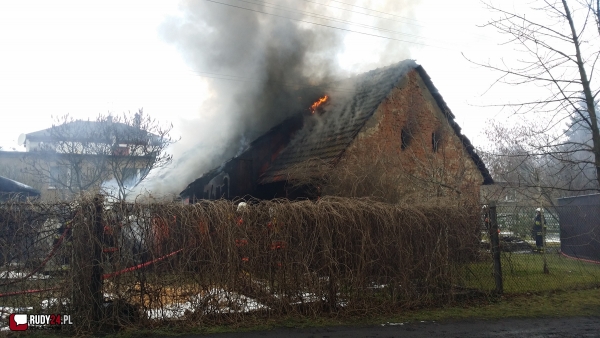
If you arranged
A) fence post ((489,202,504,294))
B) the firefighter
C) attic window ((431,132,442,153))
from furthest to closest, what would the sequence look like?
attic window ((431,132,442,153)) → the firefighter → fence post ((489,202,504,294))

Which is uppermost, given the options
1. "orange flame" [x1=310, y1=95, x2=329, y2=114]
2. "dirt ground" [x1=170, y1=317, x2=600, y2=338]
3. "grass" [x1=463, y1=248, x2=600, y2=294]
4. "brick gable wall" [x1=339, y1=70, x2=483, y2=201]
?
"orange flame" [x1=310, y1=95, x2=329, y2=114]

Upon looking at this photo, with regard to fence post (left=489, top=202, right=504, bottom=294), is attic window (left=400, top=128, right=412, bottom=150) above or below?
above

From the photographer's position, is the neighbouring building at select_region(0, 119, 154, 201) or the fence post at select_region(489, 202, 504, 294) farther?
the neighbouring building at select_region(0, 119, 154, 201)

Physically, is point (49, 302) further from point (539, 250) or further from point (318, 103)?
point (318, 103)

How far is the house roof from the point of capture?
15148mm

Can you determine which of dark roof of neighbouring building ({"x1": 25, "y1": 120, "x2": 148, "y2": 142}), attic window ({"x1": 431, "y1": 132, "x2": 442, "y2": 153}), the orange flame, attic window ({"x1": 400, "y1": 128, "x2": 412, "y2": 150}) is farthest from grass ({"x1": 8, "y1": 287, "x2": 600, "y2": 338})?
dark roof of neighbouring building ({"x1": 25, "y1": 120, "x2": 148, "y2": 142})

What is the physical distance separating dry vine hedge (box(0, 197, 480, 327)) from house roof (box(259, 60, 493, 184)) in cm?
682

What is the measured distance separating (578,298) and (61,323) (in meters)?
8.71

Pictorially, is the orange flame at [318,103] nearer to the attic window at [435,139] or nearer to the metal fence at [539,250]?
the attic window at [435,139]

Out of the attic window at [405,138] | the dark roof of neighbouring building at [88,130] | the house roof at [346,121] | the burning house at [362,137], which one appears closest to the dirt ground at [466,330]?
the burning house at [362,137]

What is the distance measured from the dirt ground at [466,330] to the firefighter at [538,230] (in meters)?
2.55

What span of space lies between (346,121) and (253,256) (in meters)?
9.82

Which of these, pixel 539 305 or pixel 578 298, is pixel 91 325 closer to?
pixel 539 305

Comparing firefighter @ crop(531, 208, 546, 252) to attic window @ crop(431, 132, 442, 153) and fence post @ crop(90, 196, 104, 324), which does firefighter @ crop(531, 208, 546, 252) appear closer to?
attic window @ crop(431, 132, 442, 153)
